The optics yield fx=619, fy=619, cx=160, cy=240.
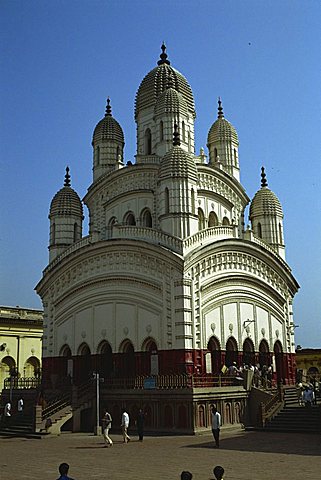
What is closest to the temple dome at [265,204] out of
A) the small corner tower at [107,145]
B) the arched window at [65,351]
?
the small corner tower at [107,145]

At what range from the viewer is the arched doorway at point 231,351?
110ft

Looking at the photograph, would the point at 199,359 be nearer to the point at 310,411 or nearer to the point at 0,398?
the point at 310,411

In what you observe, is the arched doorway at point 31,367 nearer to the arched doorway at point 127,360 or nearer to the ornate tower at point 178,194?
the arched doorway at point 127,360

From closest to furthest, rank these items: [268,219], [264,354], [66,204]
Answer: [264,354], [66,204], [268,219]

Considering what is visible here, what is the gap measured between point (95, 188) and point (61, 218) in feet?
9.51

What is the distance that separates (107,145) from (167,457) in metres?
25.1

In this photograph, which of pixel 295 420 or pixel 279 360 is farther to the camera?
pixel 279 360

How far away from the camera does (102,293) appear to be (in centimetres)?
3456

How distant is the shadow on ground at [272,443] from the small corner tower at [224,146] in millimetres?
19041

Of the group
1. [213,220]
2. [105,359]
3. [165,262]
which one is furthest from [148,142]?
[105,359]

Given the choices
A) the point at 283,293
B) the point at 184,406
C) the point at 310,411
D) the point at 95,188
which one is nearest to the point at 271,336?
the point at 283,293

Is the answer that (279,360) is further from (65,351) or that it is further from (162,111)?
(162,111)

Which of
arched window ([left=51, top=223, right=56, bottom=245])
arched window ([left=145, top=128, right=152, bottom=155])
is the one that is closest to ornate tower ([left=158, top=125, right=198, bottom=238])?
arched window ([left=145, top=128, right=152, bottom=155])

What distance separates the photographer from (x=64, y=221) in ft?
127
